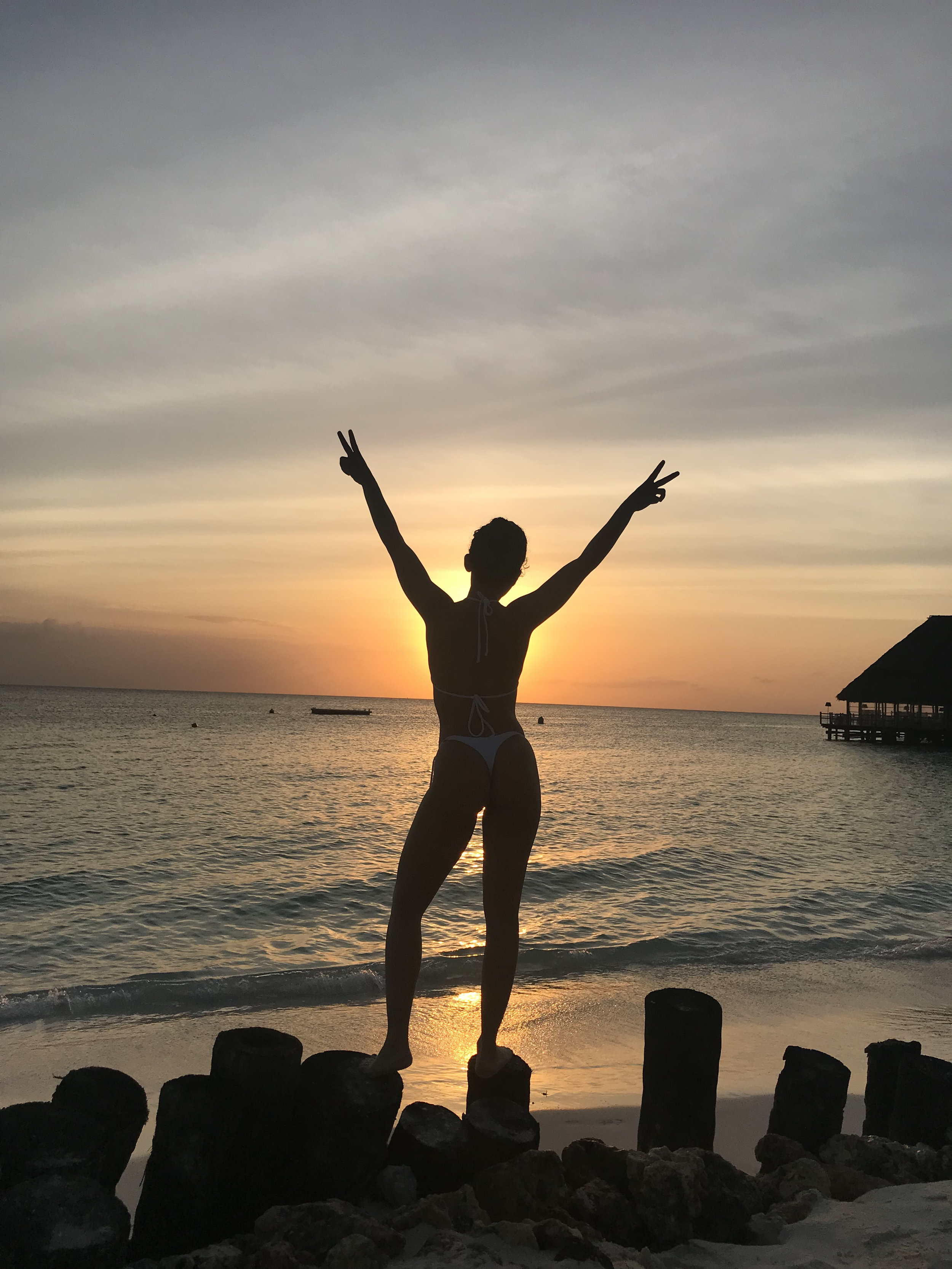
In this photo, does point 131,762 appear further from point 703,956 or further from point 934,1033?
point 934,1033

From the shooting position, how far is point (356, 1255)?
2.82 meters

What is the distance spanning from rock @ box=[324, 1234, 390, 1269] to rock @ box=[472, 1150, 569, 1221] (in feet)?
1.64

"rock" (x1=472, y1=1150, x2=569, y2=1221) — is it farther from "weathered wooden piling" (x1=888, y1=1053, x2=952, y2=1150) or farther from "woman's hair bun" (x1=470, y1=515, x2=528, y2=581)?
"woman's hair bun" (x1=470, y1=515, x2=528, y2=581)

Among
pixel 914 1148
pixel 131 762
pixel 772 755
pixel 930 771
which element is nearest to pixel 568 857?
pixel 914 1148

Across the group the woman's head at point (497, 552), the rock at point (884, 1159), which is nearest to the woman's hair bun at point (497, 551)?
the woman's head at point (497, 552)

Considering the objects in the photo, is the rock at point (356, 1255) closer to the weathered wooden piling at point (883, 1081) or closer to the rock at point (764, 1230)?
the rock at point (764, 1230)

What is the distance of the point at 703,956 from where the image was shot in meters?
10.4

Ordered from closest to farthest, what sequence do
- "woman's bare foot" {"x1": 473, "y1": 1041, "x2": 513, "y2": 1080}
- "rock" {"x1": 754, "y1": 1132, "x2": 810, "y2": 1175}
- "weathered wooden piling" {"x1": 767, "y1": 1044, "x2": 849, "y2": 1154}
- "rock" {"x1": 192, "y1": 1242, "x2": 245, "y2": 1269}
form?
"rock" {"x1": 192, "y1": 1242, "x2": 245, "y2": 1269} < "woman's bare foot" {"x1": 473, "y1": 1041, "x2": 513, "y2": 1080} < "rock" {"x1": 754, "y1": 1132, "x2": 810, "y2": 1175} < "weathered wooden piling" {"x1": 767, "y1": 1044, "x2": 849, "y2": 1154}

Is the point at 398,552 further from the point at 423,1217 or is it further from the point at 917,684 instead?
the point at 917,684

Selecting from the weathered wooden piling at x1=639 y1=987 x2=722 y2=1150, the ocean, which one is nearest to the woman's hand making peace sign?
the weathered wooden piling at x1=639 y1=987 x2=722 y2=1150

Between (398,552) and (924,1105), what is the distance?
359 centimetres

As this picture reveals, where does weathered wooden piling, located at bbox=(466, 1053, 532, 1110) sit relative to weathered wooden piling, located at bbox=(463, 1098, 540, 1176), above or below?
above

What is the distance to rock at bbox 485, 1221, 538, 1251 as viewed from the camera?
2973mm

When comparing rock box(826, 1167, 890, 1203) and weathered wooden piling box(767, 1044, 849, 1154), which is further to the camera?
weathered wooden piling box(767, 1044, 849, 1154)
